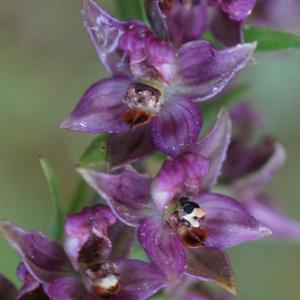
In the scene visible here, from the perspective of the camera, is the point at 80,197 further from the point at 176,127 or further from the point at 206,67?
the point at 206,67

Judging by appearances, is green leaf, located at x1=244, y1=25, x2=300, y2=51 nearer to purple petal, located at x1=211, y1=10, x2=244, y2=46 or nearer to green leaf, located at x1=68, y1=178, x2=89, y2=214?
purple petal, located at x1=211, y1=10, x2=244, y2=46

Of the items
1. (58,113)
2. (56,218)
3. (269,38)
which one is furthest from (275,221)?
(58,113)

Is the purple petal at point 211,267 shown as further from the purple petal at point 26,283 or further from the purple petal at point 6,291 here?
the purple petal at point 6,291

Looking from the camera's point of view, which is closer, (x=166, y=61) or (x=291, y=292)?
(x=166, y=61)

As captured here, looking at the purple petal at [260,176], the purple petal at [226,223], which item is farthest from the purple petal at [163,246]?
the purple petal at [260,176]

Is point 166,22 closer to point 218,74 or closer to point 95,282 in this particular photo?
point 218,74

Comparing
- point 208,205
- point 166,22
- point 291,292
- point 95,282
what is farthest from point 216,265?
point 291,292
